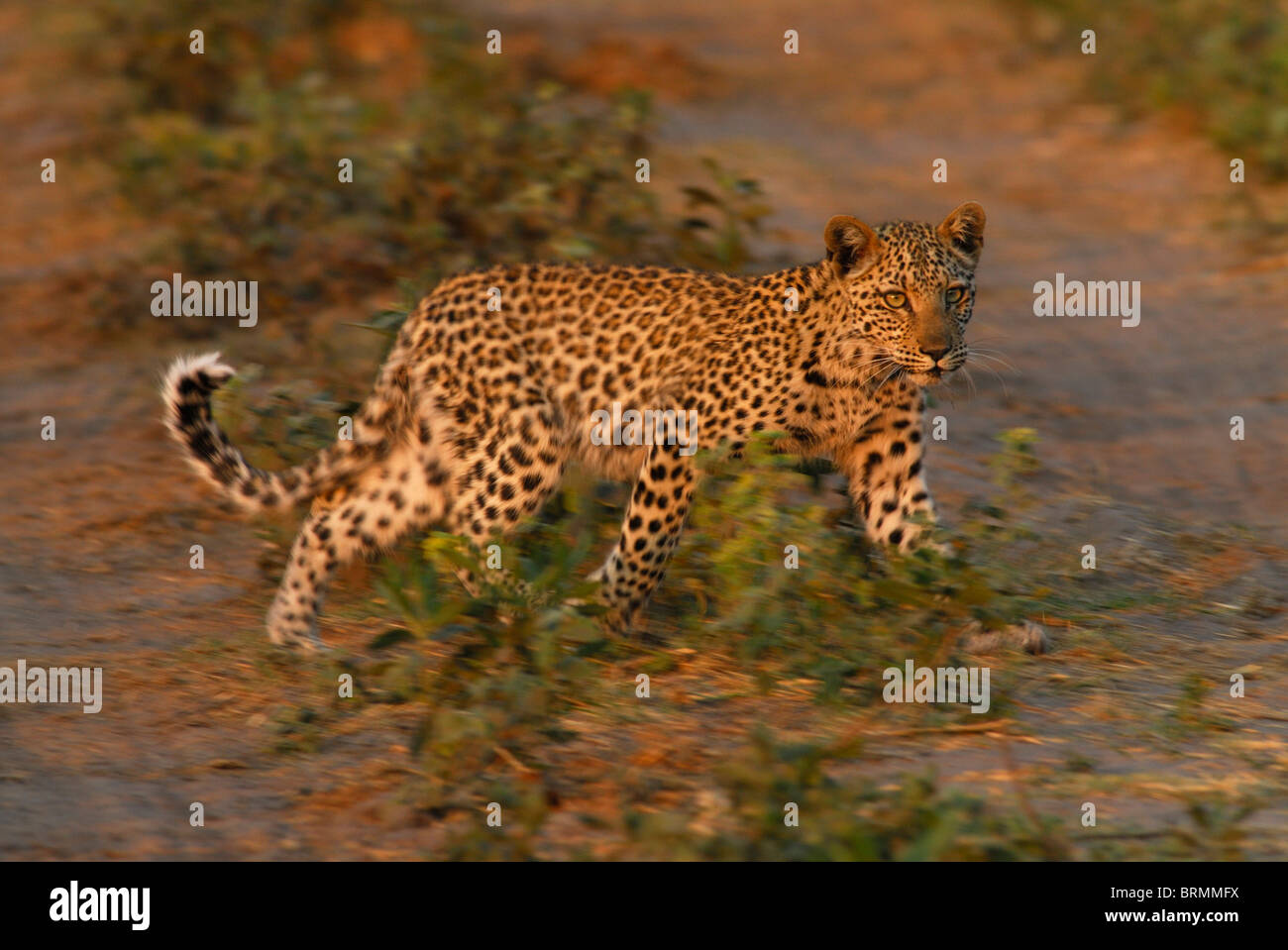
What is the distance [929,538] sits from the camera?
591 centimetres

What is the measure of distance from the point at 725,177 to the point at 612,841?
16.4ft

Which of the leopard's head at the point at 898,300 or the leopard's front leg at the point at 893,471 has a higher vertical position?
the leopard's head at the point at 898,300

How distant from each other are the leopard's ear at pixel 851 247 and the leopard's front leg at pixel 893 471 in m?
0.50

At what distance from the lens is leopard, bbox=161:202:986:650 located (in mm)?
5910

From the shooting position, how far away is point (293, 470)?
626 cm

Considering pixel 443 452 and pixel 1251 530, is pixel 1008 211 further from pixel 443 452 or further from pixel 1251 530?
pixel 443 452

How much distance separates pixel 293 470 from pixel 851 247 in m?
2.18

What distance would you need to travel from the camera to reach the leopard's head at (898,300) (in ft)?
19.0

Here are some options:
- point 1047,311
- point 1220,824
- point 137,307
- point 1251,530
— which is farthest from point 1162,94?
point 1220,824

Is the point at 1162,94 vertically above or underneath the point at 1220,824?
above
